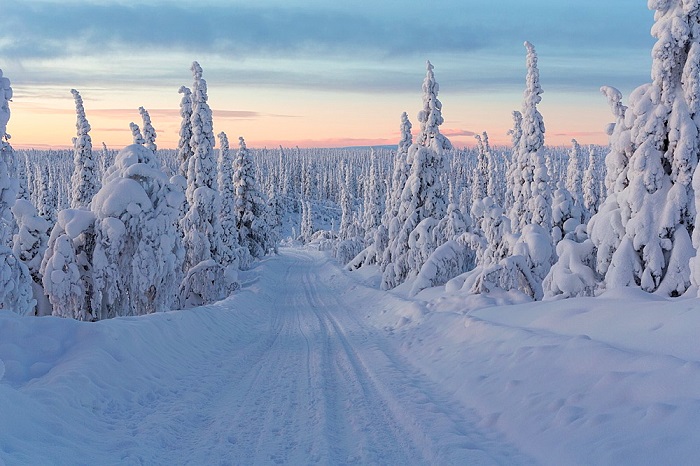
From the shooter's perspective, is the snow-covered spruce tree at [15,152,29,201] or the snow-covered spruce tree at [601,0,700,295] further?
the snow-covered spruce tree at [15,152,29,201]

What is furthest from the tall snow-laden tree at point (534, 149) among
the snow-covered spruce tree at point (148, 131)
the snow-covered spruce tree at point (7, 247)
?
the snow-covered spruce tree at point (148, 131)

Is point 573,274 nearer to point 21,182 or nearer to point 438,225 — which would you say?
point 438,225

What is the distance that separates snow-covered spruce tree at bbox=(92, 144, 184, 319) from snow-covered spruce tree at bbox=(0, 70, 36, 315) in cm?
211

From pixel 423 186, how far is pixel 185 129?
51.6 ft

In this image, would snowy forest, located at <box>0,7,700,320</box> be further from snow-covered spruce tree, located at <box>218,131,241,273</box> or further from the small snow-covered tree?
snow-covered spruce tree, located at <box>218,131,241,273</box>

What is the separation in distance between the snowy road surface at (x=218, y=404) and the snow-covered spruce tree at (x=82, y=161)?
27703mm

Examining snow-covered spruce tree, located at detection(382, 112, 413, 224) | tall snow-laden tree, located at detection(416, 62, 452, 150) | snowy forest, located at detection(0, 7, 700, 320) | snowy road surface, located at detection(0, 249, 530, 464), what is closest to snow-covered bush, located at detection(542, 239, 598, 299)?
snowy forest, located at detection(0, 7, 700, 320)

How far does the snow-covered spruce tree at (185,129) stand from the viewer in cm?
3416

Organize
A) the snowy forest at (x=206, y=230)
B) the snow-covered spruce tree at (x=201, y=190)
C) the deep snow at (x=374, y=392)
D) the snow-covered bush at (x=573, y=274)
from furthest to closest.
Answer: the snow-covered spruce tree at (x=201, y=190), the snowy forest at (x=206, y=230), the snow-covered bush at (x=573, y=274), the deep snow at (x=374, y=392)

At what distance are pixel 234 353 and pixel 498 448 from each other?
856cm

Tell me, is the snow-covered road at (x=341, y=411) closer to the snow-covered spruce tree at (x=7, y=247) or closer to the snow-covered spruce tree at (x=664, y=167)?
the snow-covered spruce tree at (x=664, y=167)

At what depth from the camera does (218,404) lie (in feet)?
29.0

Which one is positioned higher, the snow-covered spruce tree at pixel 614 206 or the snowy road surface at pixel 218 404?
the snow-covered spruce tree at pixel 614 206

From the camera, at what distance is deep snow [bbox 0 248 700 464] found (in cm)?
611
